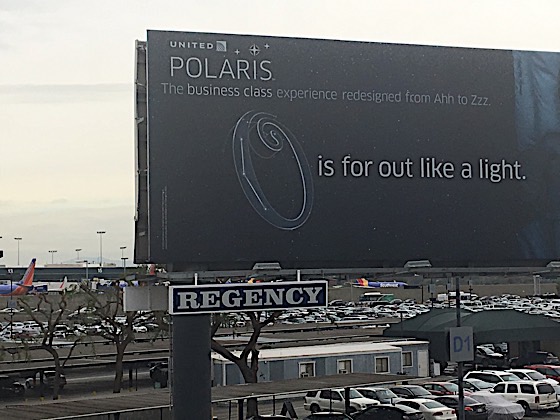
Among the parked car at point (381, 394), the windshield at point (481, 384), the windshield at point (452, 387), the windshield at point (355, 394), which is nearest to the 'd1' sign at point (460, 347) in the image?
the parked car at point (381, 394)

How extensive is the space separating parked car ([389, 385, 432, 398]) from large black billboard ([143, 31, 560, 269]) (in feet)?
40.8

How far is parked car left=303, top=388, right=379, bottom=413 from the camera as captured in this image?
32250 millimetres

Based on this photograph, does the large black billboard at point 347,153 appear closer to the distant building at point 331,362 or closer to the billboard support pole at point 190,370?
the billboard support pole at point 190,370

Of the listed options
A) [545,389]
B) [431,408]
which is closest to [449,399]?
[431,408]

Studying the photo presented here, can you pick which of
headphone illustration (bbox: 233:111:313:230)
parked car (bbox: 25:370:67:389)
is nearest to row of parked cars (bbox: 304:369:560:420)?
headphone illustration (bbox: 233:111:313:230)

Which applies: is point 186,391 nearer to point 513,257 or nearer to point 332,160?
point 332,160

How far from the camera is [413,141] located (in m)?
20.2

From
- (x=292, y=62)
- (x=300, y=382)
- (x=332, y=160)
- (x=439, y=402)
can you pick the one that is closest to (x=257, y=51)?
(x=292, y=62)

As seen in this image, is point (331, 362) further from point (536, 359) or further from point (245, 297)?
point (245, 297)

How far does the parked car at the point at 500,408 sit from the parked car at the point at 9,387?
2102 centimetres

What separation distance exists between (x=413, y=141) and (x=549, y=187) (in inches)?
130

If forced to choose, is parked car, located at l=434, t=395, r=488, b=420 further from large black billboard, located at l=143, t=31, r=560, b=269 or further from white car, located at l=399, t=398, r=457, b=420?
large black billboard, located at l=143, t=31, r=560, b=269

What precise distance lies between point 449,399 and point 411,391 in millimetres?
1748

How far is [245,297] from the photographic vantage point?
18.5 meters
